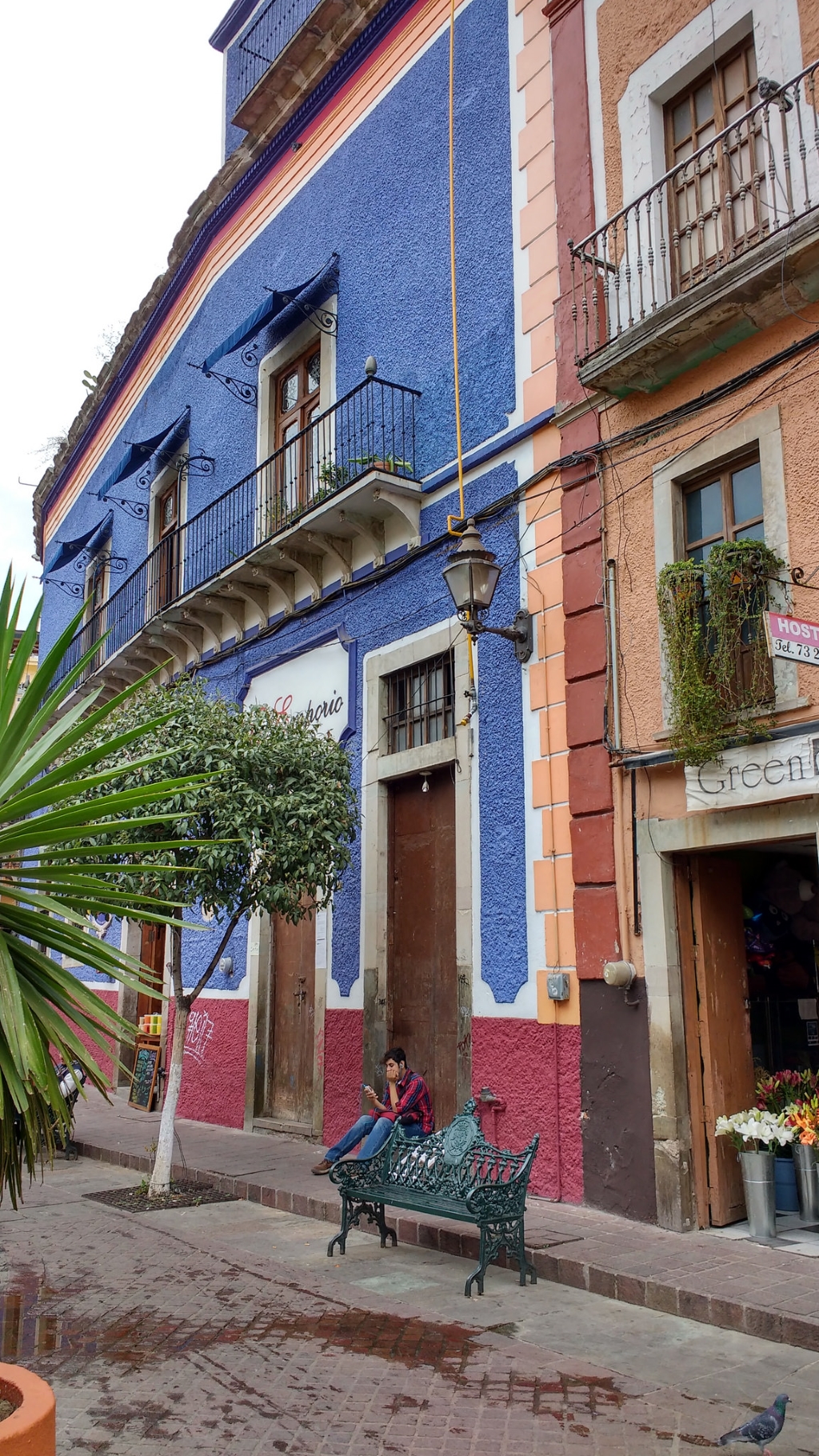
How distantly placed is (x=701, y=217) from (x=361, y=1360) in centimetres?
684

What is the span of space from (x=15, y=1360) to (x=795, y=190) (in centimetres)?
749

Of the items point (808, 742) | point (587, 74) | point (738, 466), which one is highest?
point (587, 74)

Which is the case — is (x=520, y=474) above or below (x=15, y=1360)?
above

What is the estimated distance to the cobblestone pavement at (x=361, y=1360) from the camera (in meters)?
4.23

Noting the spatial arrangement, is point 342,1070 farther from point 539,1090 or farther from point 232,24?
point 232,24

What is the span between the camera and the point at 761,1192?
672 centimetres

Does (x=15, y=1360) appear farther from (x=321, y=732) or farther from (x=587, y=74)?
(x=587, y=74)

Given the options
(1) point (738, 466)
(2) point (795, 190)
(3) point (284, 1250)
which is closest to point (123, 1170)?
(3) point (284, 1250)

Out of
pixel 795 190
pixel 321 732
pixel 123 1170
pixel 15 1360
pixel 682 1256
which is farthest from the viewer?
pixel 321 732

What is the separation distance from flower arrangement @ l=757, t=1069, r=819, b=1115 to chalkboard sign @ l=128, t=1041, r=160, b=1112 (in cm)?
840

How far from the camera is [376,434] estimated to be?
1109cm

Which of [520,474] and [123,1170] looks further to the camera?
[123,1170]

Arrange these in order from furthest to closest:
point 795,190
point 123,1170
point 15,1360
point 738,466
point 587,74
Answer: point 123,1170 < point 587,74 < point 738,466 < point 795,190 < point 15,1360

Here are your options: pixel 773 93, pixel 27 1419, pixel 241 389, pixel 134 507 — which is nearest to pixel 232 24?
pixel 241 389
